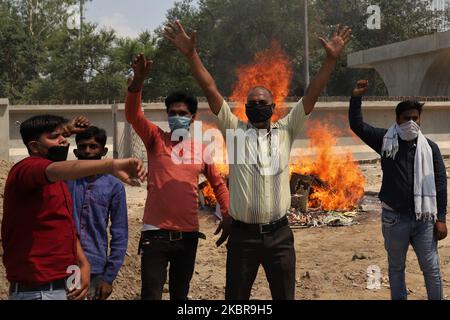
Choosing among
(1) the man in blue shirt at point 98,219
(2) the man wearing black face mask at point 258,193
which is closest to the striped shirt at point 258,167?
(2) the man wearing black face mask at point 258,193

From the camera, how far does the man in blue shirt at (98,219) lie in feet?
11.4

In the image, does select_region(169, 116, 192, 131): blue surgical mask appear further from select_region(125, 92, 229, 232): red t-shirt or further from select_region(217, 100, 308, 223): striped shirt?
select_region(217, 100, 308, 223): striped shirt

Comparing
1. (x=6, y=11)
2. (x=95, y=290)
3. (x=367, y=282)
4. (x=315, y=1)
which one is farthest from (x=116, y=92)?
(x=95, y=290)

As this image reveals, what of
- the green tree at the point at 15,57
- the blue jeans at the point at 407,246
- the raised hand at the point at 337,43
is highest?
the green tree at the point at 15,57

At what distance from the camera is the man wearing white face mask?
14.5 ft

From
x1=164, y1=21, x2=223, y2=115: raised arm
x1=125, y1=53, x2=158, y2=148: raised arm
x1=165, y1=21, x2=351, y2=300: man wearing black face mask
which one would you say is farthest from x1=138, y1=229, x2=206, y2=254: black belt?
x1=164, y1=21, x2=223, y2=115: raised arm

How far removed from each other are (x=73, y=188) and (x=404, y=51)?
73.7 ft

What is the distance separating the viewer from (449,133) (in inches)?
742

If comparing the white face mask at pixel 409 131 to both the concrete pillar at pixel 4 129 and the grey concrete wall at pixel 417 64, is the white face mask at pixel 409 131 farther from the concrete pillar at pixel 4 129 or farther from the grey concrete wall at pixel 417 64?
the grey concrete wall at pixel 417 64

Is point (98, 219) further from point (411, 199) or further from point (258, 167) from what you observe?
point (411, 199)

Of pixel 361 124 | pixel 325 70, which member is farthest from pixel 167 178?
pixel 361 124

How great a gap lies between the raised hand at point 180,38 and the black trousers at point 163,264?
4.42 feet

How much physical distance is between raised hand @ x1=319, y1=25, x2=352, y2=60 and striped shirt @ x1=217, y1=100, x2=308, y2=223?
450 mm

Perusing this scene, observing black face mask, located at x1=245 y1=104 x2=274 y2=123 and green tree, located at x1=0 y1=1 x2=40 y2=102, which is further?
green tree, located at x1=0 y1=1 x2=40 y2=102
